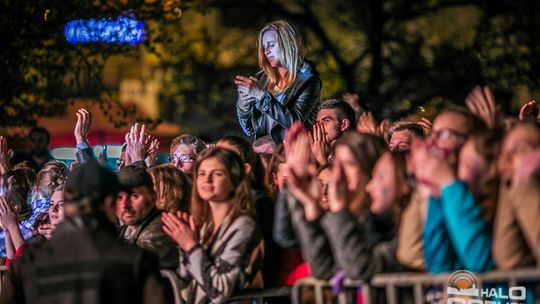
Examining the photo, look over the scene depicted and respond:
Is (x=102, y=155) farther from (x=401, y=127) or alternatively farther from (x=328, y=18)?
(x=328, y=18)

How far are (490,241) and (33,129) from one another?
10505 millimetres

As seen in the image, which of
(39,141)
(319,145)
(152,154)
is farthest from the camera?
(39,141)

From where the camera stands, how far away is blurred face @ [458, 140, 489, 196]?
707 centimetres

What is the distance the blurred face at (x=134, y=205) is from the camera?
30.7 feet

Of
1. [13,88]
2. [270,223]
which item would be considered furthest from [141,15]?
[270,223]

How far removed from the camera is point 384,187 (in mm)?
7383

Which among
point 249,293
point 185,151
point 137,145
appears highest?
point 137,145

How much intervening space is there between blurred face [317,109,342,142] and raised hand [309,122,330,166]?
692mm

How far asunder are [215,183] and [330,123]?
2304 mm

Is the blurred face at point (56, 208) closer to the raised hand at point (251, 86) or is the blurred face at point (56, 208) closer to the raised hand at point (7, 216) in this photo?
the raised hand at point (7, 216)

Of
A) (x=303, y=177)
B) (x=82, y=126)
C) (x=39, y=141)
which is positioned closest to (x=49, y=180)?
(x=82, y=126)

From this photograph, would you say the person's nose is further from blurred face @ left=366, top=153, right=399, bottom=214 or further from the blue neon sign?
the blue neon sign

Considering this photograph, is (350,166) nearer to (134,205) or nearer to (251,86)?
(134,205)

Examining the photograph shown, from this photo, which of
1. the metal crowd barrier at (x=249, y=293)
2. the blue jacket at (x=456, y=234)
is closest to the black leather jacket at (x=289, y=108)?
the metal crowd barrier at (x=249, y=293)
